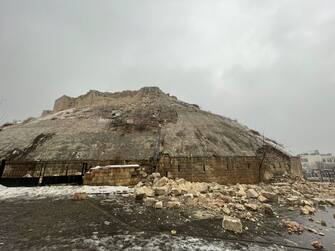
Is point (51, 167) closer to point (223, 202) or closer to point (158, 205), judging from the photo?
point (158, 205)

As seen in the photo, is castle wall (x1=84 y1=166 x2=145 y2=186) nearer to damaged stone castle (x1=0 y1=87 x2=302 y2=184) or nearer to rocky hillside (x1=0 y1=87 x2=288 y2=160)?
damaged stone castle (x1=0 y1=87 x2=302 y2=184)

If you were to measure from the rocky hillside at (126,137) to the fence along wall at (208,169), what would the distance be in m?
0.79

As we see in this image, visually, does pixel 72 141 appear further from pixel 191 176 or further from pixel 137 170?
pixel 191 176

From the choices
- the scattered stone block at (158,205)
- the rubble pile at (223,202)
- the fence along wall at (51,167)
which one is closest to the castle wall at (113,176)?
the fence along wall at (51,167)

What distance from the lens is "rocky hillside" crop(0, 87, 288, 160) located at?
55.8ft

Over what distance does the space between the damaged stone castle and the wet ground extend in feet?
19.9

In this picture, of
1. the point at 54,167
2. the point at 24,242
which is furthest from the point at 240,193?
the point at 54,167

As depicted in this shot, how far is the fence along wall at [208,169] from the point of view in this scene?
1516cm

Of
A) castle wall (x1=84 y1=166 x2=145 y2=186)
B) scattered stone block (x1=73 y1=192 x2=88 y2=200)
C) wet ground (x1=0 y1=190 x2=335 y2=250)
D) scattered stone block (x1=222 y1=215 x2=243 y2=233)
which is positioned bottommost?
wet ground (x1=0 y1=190 x2=335 y2=250)

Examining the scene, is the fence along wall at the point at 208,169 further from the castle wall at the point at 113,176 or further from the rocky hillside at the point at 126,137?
the castle wall at the point at 113,176

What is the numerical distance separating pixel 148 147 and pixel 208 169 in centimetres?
508

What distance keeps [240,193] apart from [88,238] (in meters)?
7.87

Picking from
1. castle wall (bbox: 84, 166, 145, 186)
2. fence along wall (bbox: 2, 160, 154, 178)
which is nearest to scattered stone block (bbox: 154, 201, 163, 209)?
castle wall (bbox: 84, 166, 145, 186)

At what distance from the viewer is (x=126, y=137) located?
759 inches
